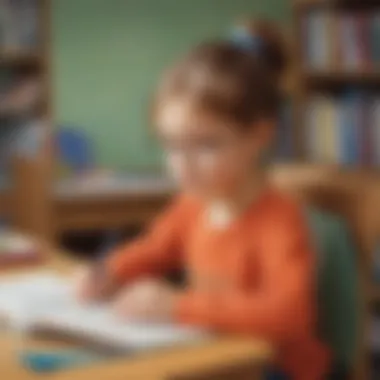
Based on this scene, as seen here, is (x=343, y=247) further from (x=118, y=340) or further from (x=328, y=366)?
(x=118, y=340)

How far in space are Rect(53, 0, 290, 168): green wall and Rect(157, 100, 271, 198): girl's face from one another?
2.70m

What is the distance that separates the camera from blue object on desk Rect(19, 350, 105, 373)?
1452 mm

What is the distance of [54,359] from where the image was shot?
1475 mm

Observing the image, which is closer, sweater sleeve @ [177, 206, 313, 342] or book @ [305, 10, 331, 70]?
sweater sleeve @ [177, 206, 313, 342]

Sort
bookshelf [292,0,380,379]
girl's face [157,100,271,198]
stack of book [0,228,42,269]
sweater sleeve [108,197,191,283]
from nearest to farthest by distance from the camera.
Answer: girl's face [157,100,271,198] < sweater sleeve [108,197,191,283] < stack of book [0,228,42,269] < bookshelf [292,0,380,379]

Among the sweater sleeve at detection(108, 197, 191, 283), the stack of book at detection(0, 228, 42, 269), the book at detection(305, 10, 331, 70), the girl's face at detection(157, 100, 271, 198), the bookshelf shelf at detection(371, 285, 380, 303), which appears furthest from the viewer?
the book at detection(305, 10, 331, 70)

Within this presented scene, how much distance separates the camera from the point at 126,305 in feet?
5.44

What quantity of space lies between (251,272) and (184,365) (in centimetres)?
33

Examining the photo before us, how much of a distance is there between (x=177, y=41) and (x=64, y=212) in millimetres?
958

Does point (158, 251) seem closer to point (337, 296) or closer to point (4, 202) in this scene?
point (337, 296)

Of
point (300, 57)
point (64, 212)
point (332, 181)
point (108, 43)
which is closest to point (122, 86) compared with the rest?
point (108, 43)

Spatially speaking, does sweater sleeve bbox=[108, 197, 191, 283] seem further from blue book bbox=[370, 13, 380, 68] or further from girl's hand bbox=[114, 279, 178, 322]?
blue book bbox=[370, 13, 380, 68]

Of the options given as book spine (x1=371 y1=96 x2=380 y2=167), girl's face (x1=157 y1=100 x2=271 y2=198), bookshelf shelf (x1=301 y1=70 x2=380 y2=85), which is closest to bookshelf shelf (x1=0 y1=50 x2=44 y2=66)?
bookshelf shelf (x1=301 y1=70 x2=380 y2=85)

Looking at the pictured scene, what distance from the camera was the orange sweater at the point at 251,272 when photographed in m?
1.60
